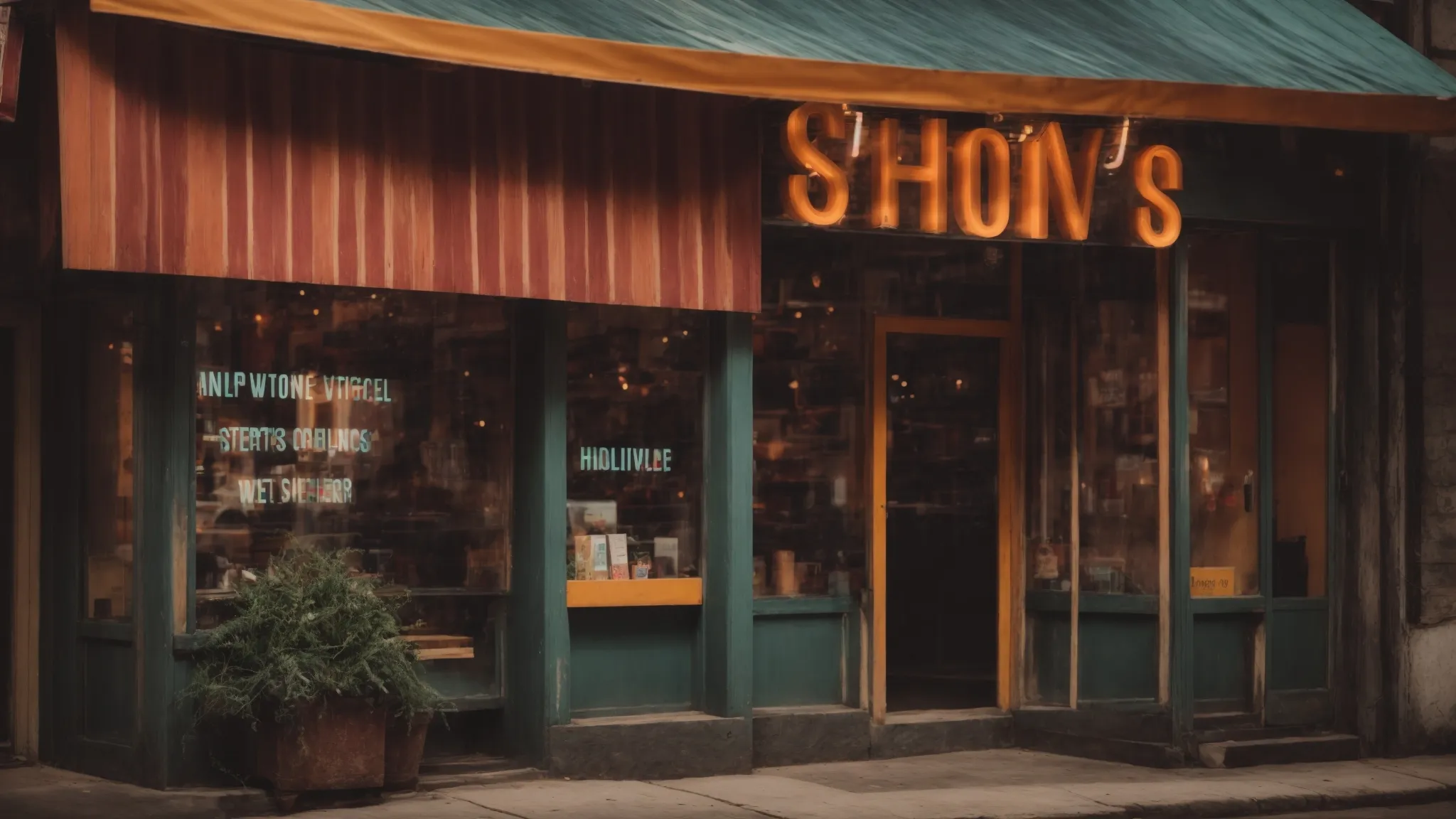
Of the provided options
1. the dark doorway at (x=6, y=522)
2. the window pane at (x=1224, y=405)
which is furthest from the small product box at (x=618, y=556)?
the window pane at (x=1224, y=405)

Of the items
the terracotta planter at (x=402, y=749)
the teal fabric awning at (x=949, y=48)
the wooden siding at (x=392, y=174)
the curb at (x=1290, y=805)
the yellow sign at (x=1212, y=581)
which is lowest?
the curb at (x=1290, y=805)

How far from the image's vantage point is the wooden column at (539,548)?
10.6 metres

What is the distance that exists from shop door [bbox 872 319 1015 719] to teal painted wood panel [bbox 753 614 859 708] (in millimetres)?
412

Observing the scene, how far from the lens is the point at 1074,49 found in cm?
1155

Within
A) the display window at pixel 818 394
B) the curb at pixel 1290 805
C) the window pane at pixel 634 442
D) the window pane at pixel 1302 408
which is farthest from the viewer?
the window pane at pixel 1302 408

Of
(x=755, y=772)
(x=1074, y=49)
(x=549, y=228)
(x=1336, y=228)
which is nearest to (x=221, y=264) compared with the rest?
(x=549, y=228)

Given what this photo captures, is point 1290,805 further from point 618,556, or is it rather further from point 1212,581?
point 618,556

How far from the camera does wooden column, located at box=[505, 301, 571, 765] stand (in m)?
10.6

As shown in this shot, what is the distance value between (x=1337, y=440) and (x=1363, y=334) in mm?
733

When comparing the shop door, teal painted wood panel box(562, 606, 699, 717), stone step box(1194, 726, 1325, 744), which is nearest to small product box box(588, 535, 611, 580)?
teal painted wood panel box(562, 606, 699, 717)

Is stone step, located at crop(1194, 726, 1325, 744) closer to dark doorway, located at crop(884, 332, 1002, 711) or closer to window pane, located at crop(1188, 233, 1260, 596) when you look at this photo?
window pane, located at crop(1188, 233, 1260, 596)

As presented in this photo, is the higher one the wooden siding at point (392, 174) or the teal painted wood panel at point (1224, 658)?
the wooden siding at point (392, 174)

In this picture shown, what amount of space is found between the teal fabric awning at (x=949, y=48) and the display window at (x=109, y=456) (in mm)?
2353

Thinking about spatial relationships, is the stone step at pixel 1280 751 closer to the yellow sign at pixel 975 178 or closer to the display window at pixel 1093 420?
the display window at pixel 1093 420
